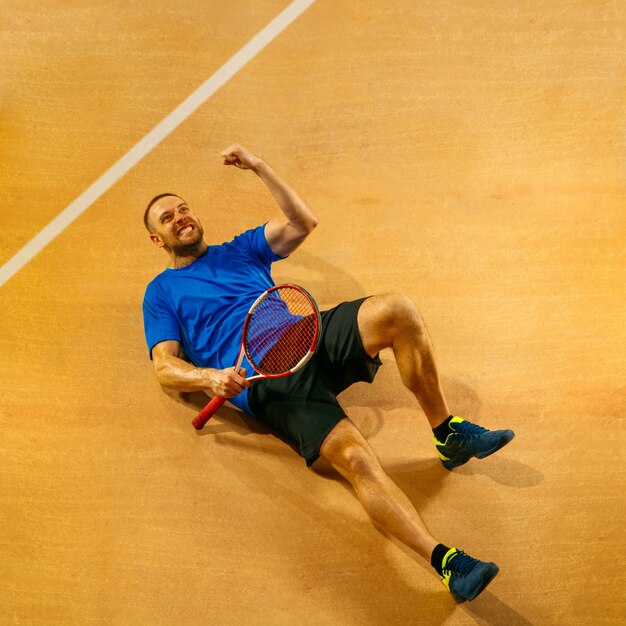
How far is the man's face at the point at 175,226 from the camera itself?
253 centimetres

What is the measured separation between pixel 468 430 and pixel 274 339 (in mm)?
663

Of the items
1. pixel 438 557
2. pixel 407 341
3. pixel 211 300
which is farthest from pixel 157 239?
pixel 438 557

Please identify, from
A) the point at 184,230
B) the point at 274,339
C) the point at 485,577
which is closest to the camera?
the point at 485,577

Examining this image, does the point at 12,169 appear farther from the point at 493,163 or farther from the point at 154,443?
the point at 493,163

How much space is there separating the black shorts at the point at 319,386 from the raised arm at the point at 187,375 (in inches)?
7.2

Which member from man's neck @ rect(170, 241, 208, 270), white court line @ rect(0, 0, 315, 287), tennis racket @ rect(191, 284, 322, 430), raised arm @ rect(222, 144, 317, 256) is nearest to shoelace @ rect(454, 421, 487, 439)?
tennis racket @ rect(191, 284, 322, 430)

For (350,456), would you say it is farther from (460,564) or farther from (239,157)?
(239,157)

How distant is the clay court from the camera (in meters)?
2.29

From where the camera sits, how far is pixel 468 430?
2311 mm

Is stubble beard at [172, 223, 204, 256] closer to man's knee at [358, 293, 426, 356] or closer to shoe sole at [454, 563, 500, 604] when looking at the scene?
man's knee at [358, 293, 426, 356]

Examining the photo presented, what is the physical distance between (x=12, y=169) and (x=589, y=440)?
234cm

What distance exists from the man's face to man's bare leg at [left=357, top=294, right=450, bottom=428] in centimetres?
65

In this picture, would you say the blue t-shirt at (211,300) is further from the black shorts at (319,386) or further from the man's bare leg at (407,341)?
the man's bare leg at (407,341)

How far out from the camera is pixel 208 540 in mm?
2344
